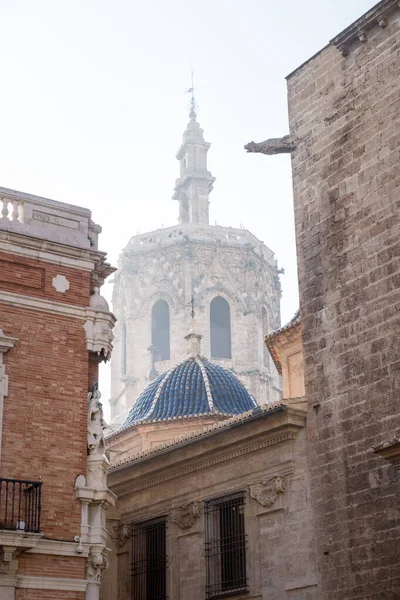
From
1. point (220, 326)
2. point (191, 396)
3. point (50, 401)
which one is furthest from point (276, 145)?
point (220, 326)

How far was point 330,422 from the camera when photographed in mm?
18312

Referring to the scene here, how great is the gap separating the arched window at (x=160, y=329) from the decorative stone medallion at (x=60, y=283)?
35.1m

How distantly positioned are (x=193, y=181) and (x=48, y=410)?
146 feet

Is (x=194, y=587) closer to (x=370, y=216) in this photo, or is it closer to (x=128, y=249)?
(x=370, y=216)

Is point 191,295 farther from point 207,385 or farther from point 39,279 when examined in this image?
point 39,279

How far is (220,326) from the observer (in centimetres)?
5300

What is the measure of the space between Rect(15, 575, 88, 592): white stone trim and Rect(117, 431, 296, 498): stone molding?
5.04m

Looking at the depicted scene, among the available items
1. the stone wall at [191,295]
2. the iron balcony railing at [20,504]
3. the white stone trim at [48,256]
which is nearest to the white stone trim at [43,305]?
the white stone trim at [48,256]

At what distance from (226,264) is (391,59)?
34646 millimetres

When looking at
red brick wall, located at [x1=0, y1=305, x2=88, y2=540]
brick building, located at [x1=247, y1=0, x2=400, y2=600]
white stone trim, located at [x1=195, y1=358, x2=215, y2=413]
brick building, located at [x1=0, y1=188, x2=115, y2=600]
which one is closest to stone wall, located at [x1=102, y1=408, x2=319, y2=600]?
brick building, located at [x1=247, y1=0, x2=400, y2=600]

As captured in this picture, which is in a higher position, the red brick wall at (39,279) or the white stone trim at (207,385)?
the white stone trim at (207,385)

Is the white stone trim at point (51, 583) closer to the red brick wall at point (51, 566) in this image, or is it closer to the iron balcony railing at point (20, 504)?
the red brick wall at point (51, 566)

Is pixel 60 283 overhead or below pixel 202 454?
overhead

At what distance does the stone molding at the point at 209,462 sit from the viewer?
19.1 m
